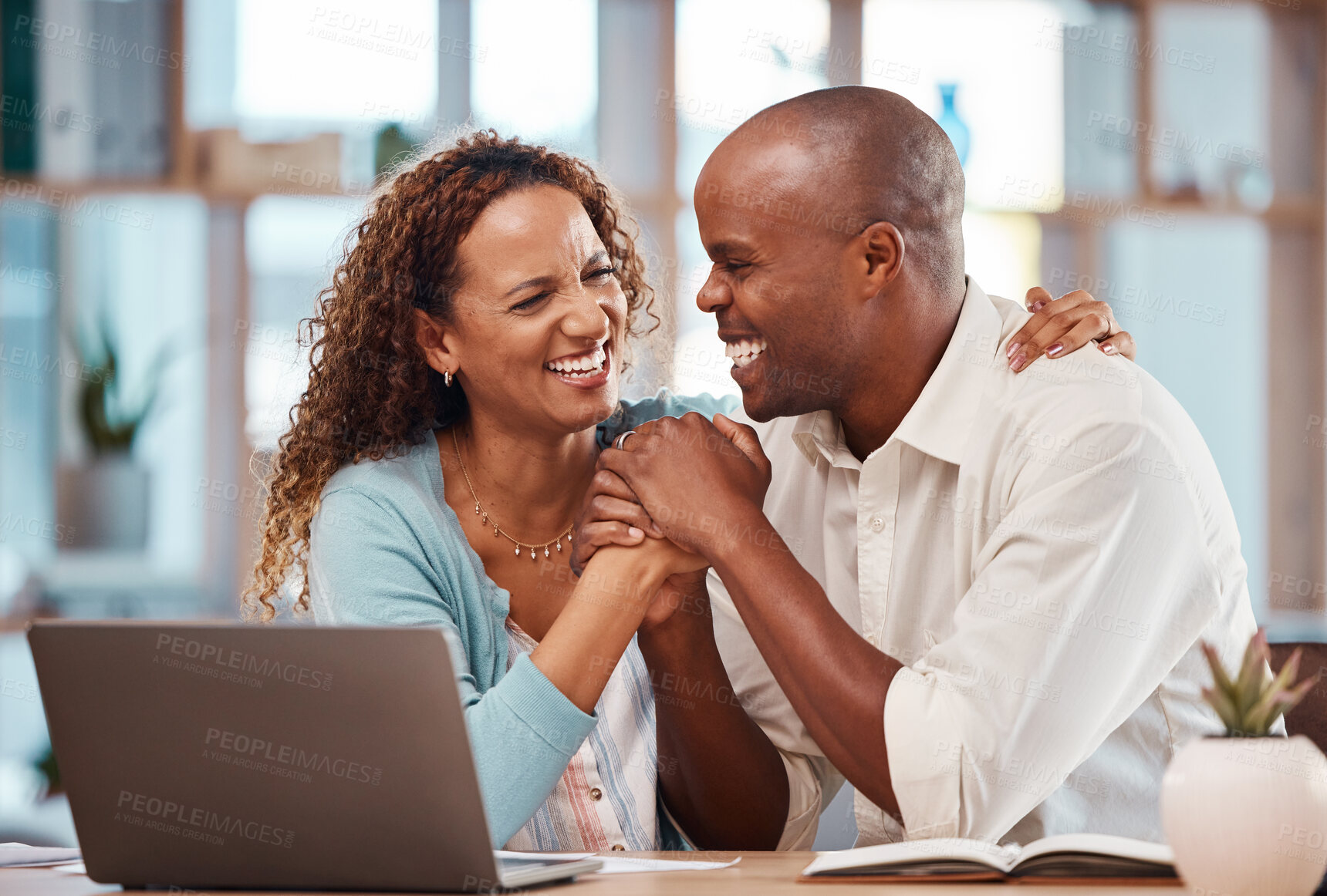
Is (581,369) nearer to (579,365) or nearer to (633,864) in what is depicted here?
(579,365)

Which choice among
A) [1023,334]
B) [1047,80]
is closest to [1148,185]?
[1047,80]

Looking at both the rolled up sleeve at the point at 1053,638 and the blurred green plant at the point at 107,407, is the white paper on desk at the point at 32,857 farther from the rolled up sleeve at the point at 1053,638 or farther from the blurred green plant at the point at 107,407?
the blurred green plant at the point at 107,407

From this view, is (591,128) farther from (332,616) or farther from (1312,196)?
(332,616)

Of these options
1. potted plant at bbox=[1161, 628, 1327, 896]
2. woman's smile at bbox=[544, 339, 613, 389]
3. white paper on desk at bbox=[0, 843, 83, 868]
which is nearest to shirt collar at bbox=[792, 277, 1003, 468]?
woman's smile at bbox=[544, 339, 613, 389]

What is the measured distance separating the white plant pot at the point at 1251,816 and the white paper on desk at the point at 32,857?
1.08 m

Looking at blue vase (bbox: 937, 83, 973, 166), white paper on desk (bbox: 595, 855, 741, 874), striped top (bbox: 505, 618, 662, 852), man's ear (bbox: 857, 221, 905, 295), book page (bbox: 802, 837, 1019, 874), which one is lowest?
striped top (bbox: 505, 618, 662, 852)

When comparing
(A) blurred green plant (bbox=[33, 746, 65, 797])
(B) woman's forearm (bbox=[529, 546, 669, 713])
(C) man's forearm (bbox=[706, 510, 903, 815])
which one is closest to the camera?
(C) man's forearm (bbox=[706, 510, 903, 815])

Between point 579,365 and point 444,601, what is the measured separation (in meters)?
0.39

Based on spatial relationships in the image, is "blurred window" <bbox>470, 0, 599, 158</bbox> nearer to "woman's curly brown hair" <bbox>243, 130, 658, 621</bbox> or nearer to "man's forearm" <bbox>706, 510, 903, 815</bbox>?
"woman's curly brown hair" <bbox>243, 130, 658, 621</bbox>

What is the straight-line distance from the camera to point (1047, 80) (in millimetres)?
4105

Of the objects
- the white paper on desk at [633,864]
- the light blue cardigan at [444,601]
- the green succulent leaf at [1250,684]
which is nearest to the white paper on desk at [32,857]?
the light blue cardigan at [444,601]

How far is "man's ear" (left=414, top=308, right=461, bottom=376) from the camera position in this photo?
6.02 feet

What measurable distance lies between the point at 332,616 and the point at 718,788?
0.55m

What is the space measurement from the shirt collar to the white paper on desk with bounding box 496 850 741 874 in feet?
1.96
